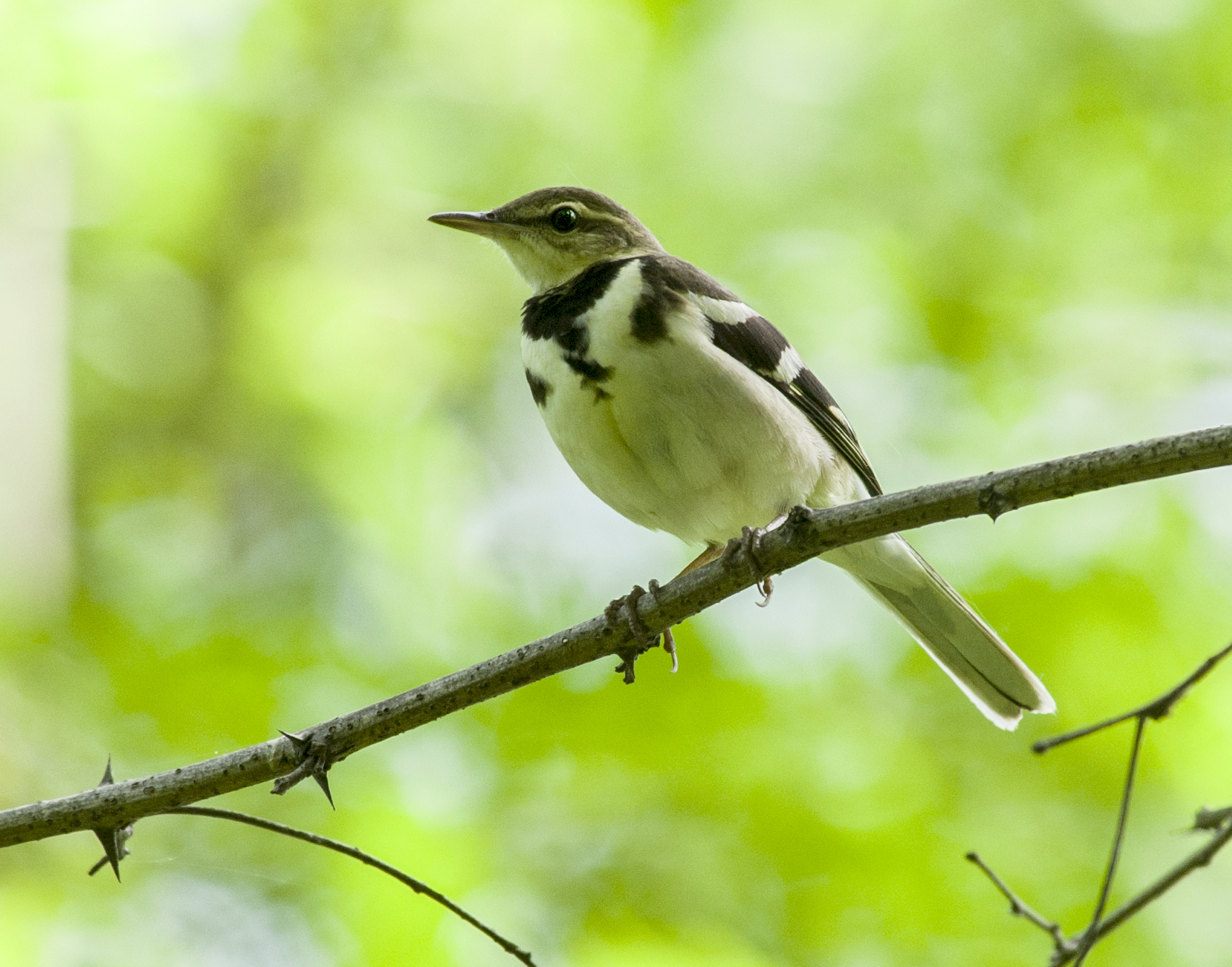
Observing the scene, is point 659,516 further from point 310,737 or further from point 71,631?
point 71,631

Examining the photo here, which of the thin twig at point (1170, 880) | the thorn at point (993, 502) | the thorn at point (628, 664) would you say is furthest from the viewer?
the thorn at point (628, 664)

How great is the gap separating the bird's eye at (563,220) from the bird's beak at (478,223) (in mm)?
221

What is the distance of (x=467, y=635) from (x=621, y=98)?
4221mm

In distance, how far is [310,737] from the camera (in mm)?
3109

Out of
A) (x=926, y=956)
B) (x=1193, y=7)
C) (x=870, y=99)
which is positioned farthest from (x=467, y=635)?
(x=1193, y=7)

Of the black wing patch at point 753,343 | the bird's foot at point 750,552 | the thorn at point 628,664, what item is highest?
the black wing patch at point 753,343

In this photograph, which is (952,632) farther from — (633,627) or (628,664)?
(633,627)

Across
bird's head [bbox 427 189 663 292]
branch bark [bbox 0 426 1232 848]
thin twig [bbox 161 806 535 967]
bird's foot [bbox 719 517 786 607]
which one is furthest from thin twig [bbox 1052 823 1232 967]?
bird's head [bbox 427 189 663 292]

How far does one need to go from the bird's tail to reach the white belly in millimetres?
558

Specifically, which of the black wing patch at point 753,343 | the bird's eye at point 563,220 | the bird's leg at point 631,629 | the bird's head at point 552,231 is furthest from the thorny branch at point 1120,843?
the bird's eye at point 563,220

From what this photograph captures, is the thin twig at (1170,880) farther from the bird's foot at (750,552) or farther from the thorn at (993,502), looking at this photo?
the bird's foot at (750,552)

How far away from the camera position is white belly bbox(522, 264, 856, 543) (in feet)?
14.8

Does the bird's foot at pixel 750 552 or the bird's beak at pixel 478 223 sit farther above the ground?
the bird's beak at pixel 478 223

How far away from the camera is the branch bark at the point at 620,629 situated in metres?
2.73
